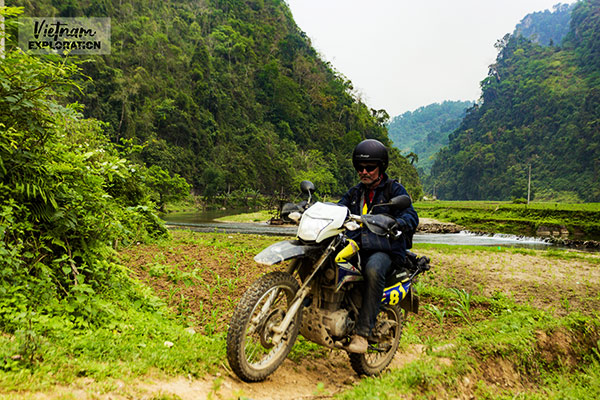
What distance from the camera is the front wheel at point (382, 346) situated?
3.59 meters

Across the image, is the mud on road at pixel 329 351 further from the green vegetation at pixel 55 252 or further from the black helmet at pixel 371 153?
the black helmet at pixel 371 153

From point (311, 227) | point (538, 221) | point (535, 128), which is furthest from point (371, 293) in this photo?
point (535, 128)

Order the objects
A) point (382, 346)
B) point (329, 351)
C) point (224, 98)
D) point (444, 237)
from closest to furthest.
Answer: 1. point (382, 346)
2. point (329, 351)
3. point (444, 237)
4. point (224, 98)

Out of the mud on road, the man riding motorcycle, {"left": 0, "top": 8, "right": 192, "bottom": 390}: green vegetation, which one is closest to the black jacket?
the man riding motorcycle

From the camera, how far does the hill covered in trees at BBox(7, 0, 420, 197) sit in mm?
63625

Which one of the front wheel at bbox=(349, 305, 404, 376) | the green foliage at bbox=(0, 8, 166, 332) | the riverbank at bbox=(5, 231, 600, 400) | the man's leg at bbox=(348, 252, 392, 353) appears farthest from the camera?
the front wheel at bbox=(349, 305, 404, 376)

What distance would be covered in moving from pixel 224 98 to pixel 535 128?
92.5 m

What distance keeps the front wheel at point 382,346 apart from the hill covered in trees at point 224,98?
57.6m

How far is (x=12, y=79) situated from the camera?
11.1 ft

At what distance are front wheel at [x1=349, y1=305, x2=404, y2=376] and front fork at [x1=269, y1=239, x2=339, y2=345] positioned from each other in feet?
3.03

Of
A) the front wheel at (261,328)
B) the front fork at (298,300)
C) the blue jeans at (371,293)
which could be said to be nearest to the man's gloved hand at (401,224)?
the blue jeans at (371,293)

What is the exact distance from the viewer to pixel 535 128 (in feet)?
340

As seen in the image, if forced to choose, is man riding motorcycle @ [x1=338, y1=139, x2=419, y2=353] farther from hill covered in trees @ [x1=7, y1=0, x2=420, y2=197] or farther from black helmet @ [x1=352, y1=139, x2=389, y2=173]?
hill covered in trees @ [x1=7, y1=0, x2=420, y2=197]

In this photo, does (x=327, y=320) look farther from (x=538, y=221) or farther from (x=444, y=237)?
(x=538, y=221)
